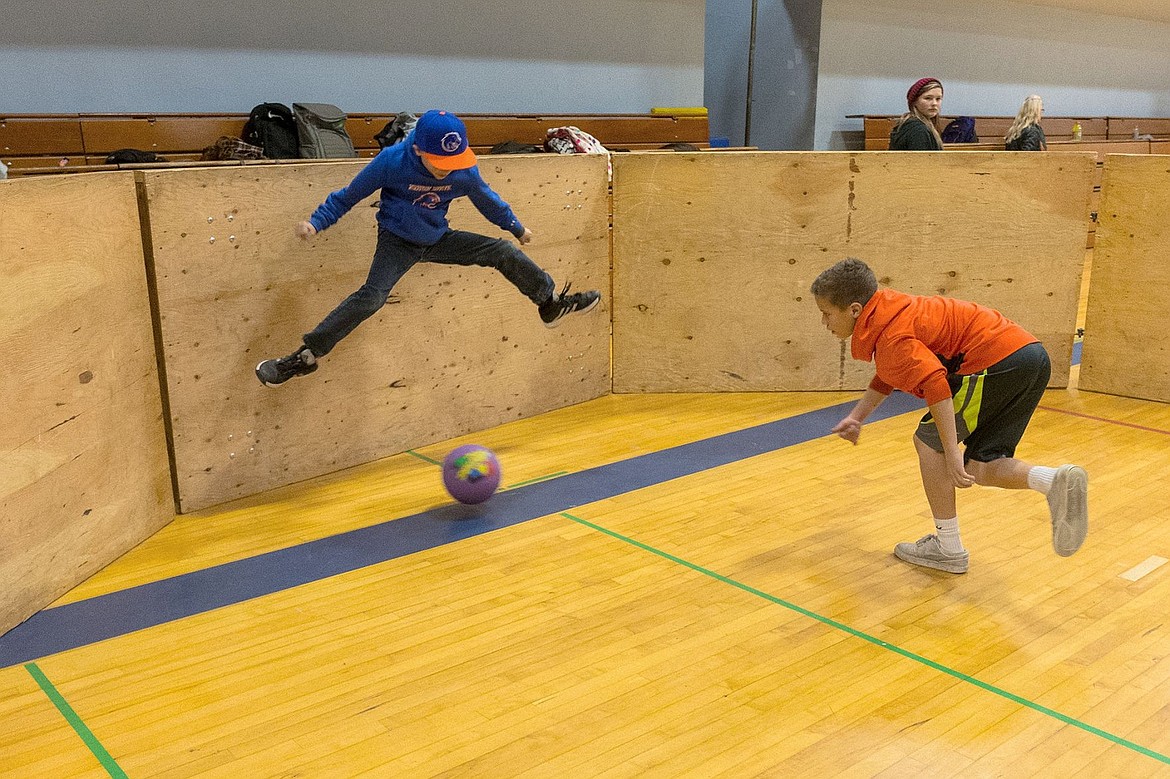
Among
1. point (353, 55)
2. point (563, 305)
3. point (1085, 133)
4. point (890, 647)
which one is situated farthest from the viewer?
point (1085, 133)

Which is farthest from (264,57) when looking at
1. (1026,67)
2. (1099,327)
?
(1026,67)

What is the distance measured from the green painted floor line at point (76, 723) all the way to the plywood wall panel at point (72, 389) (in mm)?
374

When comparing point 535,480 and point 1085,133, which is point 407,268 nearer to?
point 535,480

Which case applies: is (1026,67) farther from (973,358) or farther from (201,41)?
(973,358)

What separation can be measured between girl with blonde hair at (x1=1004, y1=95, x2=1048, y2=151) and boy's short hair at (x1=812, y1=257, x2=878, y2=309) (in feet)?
14.2

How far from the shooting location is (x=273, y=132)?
8016 millimetres

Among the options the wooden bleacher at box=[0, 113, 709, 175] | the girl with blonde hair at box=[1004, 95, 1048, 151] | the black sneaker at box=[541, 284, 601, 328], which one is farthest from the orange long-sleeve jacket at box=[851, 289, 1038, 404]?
the wooden bleacher at box=[0, 113, 709, 175]

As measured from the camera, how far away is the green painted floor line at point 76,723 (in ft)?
8.17

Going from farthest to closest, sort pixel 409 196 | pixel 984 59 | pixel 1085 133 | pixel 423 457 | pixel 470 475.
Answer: pixel 1085 133 → pixel 984 59 → pixel 423 457 → pixel 409 196 → pixel 470 475

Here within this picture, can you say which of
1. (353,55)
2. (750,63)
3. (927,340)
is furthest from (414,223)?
(750,63)

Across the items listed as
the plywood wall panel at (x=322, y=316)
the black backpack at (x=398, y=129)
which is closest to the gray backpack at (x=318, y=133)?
the black backpack at (x=398, y=129)

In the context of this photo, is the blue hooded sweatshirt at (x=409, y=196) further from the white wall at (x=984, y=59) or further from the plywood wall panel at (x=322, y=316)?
the white wall at (x=984, y=59)

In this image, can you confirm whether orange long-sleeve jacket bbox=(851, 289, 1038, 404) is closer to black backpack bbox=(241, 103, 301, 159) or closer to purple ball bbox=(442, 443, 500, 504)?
purple ball bbox=(442, 443, 500, 504)

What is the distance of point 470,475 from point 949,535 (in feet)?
6.25
